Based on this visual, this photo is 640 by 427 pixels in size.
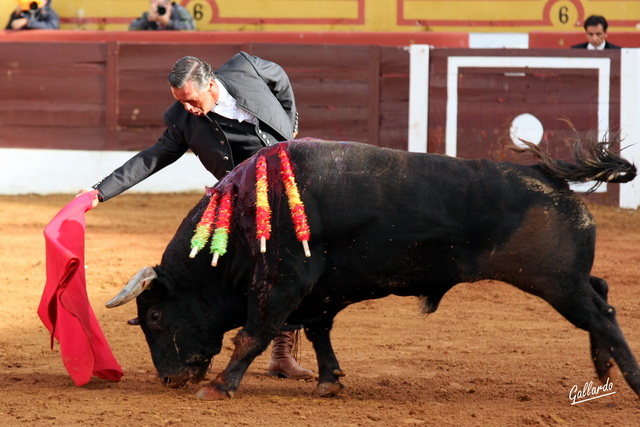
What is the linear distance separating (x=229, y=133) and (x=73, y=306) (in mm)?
833

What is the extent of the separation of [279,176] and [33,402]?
1.08 m

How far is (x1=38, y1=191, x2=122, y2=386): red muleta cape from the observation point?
141 inches

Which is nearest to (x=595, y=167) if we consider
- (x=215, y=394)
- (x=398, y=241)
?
(x=398, y=241)

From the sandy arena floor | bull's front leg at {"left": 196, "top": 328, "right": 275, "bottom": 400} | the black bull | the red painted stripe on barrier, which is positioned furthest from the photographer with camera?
bull's front leg at {"left": 196, "top": 328, "right": 275, "bottom": 400}

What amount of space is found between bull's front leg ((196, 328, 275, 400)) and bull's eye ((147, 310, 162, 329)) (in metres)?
0.30

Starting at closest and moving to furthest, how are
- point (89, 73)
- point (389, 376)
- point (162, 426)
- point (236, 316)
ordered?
point (162, 426) < point (236, 316) < point (389, 376) < point (89, 73)

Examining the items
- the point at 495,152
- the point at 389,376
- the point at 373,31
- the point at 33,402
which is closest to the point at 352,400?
the point at 389,376

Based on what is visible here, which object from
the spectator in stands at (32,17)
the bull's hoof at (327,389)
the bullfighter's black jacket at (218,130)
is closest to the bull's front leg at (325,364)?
the bull's hoof at (327,389)

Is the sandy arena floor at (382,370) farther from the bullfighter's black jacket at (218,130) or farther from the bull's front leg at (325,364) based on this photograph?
the bullfighter's black jacket at (218,130)

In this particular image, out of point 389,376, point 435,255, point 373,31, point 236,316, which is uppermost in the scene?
point 373,31

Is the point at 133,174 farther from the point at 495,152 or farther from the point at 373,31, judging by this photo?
the point at 373,31

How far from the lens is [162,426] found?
2.99 meters

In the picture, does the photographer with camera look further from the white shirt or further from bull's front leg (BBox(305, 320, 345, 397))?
bull's front leg (BBox(305, 320, 345, 397))

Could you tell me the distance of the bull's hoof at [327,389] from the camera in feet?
11.3
